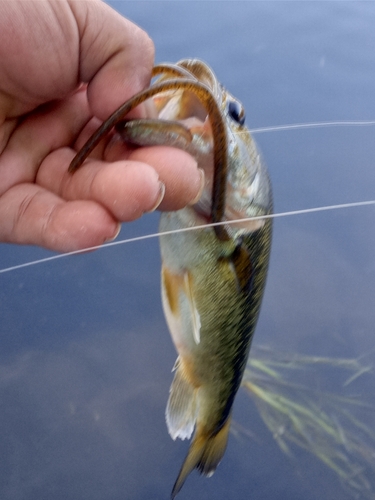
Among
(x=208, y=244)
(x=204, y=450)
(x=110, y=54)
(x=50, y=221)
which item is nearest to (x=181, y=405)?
(x=204, y=450)

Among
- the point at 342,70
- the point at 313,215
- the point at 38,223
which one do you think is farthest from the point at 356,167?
the point at 38,223

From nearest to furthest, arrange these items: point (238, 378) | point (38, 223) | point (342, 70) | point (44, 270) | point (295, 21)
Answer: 1. point (38, 223)
2. point (238, 378)
3. point (44, 270)
4. point (342, 70)
5. point (295, 21)

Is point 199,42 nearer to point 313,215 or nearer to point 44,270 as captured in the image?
point 313,215

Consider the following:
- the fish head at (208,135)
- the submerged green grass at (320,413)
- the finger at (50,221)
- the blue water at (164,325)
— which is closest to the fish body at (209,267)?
the fish head at (208,135)

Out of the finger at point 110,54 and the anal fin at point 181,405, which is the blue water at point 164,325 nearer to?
the anal fin at point 181,405

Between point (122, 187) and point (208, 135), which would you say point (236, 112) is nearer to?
point (208, 135)

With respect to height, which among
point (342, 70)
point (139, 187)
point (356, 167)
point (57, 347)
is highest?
point (139, 187)
